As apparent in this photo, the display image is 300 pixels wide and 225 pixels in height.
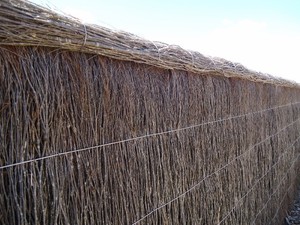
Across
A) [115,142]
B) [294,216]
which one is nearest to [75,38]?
[115,142]

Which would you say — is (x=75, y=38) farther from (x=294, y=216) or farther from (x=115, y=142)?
(x=294, y=216)

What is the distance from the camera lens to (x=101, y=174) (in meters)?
1.64

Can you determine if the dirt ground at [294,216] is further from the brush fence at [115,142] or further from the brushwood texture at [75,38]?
the brushwood texture at [75,38]

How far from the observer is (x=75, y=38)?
1386mm

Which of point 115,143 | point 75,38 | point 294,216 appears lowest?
point 294,216

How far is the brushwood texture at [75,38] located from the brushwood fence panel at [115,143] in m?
0.06

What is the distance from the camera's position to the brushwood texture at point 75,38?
3.75ft

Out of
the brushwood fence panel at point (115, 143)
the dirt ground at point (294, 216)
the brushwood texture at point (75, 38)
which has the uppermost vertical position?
the brushwood texture at point (75, 38)

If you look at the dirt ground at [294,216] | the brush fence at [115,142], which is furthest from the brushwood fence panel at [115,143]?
the dirt ground at [294,216]

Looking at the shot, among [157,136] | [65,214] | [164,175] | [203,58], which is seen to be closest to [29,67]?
[65,214]

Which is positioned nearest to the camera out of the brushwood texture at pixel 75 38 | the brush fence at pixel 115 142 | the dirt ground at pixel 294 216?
the brushwood texture at pixel 75 38

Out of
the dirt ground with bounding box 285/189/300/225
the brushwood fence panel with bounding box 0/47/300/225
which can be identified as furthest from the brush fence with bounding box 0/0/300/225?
the dirt ground with bounding box 285/189/300/225

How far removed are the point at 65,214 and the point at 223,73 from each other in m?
1.97

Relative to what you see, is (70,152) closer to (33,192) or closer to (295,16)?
(33,192)
